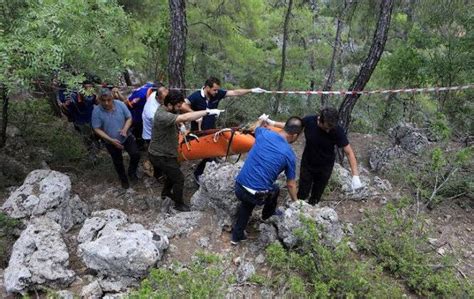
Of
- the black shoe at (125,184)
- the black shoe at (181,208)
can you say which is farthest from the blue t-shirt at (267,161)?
the black shoe at (125,184)

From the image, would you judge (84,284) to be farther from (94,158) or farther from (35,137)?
(35,137)

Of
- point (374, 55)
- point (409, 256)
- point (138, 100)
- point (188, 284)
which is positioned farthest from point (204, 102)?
point (409, 256)

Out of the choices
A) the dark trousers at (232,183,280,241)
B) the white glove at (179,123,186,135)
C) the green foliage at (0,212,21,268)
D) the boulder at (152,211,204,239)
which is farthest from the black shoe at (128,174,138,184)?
the dark trousers at (232,183,280,241)

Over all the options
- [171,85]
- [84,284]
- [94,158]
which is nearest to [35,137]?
[94,158]

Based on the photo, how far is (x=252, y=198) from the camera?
14.0ft

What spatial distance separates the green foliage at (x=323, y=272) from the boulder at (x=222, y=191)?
99cm

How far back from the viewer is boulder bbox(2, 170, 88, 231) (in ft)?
16.8

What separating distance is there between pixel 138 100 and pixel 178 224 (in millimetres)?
2201

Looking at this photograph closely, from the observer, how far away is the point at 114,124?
18.6 feet

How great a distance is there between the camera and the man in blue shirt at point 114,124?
5.53 meters

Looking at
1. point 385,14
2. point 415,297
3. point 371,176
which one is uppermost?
point 385,14

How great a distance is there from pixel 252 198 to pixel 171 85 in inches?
136

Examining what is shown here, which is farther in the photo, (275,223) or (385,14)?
(385,14)

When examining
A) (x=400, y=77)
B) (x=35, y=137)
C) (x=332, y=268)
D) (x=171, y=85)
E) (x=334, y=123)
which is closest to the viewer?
(x=332, y=268)
